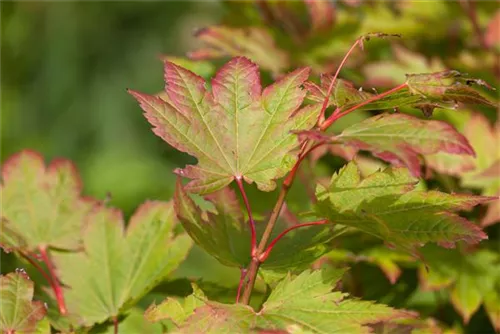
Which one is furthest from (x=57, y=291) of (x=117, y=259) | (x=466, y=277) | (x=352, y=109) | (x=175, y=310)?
(x=466, y=277)

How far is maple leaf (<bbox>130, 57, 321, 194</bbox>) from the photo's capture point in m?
0.65

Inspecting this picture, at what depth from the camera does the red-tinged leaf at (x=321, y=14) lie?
127cm

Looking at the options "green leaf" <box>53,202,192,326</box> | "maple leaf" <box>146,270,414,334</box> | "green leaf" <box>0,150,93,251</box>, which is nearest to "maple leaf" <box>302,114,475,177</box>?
"maple leaf" <box>146,270,414,334</box>

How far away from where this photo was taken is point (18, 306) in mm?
672

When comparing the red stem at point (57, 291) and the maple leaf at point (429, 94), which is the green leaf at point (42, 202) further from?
the maple leaf at point (429, 94)

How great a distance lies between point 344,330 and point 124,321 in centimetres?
26

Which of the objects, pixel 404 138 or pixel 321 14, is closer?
pixel 404 138

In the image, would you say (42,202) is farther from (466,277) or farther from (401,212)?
(466,277)

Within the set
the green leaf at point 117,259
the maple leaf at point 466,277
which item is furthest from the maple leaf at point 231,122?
the maple leaf at point 466,277

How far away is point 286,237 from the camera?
735 millimetres

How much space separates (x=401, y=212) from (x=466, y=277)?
413 mm

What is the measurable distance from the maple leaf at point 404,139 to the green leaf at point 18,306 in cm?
31

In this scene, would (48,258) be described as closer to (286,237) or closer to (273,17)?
(286,237)

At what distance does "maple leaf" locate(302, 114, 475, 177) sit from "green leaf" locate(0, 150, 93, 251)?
1.26 feet
